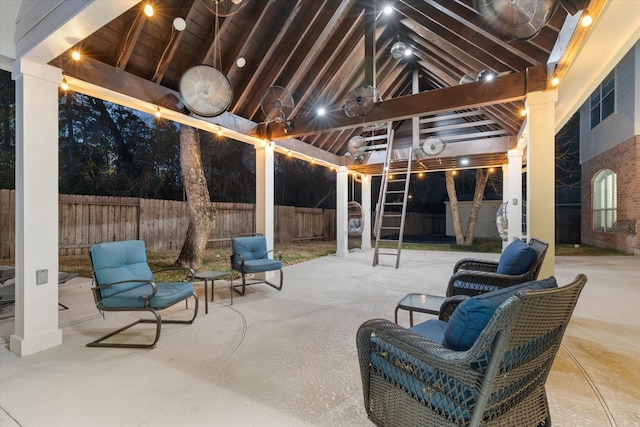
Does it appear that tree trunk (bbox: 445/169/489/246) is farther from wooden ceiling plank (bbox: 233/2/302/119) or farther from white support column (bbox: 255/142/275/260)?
wooden ceiling plank (bbox: 233/2/302/119)

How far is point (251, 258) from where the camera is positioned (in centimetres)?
471

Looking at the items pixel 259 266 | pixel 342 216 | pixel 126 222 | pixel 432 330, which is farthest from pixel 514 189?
pixel 126 222

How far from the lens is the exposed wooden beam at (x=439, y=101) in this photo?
11.6 feet

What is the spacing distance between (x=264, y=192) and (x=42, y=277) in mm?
3323

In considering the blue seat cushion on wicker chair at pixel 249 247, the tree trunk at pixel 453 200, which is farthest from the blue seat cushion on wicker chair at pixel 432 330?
the tree trunk at pixel 453 200

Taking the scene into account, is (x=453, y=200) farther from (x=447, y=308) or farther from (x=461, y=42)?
(x=447, y=308)

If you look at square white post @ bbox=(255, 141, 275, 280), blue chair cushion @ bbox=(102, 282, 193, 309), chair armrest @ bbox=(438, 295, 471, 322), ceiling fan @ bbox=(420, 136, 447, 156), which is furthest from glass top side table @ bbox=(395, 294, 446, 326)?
ceiling fan @ bbox=(420, 136, 447, 156)

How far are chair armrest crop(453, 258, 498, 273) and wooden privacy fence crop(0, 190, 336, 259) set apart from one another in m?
7.17

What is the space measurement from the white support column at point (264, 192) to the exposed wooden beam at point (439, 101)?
1.13ft

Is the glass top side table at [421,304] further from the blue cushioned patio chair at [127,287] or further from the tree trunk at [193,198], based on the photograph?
the tree trunk at [193,198]

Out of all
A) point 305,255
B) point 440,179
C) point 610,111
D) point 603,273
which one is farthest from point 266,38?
point 440,179

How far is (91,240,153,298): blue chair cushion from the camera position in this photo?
2848 mm

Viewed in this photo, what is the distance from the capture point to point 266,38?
14.3ft

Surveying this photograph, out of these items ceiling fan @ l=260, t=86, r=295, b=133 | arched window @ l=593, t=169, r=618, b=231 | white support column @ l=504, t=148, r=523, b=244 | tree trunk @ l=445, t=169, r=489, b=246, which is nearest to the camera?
ceiling fan @ l=260, t=86, r=295, b=133
